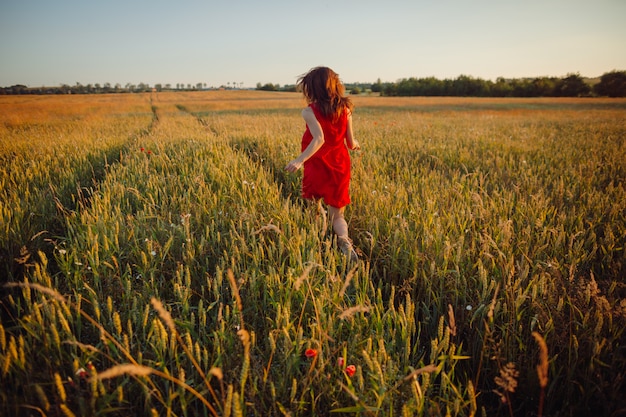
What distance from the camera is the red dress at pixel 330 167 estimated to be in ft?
10.5

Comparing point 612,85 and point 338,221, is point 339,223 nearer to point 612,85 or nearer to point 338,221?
point 338,221

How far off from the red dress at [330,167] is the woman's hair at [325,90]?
2.8 inches

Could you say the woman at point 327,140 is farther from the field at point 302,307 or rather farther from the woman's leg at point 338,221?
the field at point 302,307

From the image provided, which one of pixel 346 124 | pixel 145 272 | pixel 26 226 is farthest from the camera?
pixel 346 124

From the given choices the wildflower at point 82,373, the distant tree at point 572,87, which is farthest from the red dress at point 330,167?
the distant tree at point 572,87

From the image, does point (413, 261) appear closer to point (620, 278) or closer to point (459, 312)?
point (459, 312)

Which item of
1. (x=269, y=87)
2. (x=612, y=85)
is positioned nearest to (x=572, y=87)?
(x=612, y=85)

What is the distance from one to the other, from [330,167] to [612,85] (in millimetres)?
72621

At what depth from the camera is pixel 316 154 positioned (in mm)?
3234

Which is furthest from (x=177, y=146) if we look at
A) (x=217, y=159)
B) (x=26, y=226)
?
(x=26, y=226)

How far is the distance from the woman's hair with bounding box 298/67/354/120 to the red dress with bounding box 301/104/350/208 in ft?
0.23

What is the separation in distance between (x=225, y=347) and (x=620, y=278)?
2.62 metres

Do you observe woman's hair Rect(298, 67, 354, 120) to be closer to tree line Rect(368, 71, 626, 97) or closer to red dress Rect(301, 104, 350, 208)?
red dress Rect(301, 104, 350, 208)

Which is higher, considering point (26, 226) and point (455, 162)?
point (455, 162)
